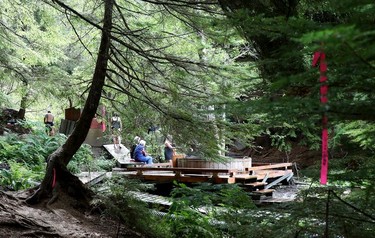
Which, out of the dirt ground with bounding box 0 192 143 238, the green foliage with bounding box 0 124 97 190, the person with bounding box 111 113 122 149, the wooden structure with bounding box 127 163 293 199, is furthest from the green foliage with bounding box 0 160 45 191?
the wooden structure with bounding box 127 163 293 199

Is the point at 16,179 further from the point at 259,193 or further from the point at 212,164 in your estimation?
the point at 259,193

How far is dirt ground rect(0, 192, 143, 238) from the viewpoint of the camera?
486 cm

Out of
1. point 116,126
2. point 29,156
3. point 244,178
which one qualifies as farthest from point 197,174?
point 29,156

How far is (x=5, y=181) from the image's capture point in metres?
8.52

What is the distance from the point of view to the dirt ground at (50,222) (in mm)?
4863

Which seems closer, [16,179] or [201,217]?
[201,217]

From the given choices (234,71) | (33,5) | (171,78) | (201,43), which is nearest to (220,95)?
(234,71)

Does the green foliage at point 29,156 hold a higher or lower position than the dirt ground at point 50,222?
higher

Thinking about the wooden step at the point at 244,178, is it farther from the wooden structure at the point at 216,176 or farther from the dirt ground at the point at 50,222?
the dirt ground at the point at 50,222

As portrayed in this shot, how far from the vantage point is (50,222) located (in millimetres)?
Answer: 5230

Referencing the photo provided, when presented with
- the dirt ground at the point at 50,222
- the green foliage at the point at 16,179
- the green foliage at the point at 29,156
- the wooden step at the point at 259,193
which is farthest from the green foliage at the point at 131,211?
the wooden step at the point at 259,193

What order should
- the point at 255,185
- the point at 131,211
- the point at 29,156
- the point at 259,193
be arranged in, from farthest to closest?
the point at 29,156, the point at 255,185, the point at 259,193, the point at 131,211

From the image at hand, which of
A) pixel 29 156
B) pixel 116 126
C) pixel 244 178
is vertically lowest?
pixel 244 178

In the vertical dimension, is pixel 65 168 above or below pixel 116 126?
below
